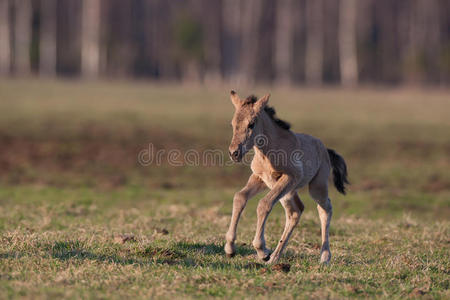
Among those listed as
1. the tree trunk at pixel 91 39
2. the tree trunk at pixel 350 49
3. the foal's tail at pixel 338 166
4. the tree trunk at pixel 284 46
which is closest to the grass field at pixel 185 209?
the foal's tail at pixel 338 166

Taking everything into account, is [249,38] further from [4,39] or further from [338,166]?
[338,166]

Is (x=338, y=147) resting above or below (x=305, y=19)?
below

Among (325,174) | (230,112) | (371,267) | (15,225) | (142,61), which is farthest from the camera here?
(142,61)

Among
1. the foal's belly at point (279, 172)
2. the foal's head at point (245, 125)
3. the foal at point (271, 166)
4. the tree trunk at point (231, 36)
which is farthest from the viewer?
the tree trunk at point (231, 36)

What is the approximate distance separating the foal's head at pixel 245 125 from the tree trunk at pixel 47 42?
171 ft

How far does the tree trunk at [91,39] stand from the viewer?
56.5m

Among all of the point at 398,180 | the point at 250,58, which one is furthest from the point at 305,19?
the point at 398,180

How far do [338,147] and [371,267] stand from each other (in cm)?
1507

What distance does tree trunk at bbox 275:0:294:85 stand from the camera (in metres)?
63.1

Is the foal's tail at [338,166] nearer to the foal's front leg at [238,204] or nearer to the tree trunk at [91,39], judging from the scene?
the foal's front leg at [238,204]

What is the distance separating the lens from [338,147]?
72.0ft

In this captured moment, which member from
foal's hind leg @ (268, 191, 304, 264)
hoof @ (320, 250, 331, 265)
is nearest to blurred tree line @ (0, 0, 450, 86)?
foal's hind leg @ (268, 191, 304, 264)

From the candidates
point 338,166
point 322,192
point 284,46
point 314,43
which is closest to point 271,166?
point 322,192

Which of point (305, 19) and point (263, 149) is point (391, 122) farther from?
point (305, 19)
